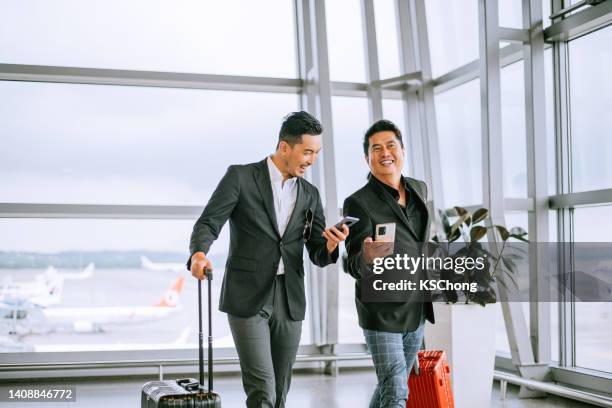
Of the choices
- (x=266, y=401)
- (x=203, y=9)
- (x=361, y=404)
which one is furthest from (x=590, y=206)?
(x=203, y=9)

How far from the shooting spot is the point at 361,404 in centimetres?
509

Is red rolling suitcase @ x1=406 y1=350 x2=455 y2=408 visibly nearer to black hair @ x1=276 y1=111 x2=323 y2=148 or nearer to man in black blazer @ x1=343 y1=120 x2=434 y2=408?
man in black blazer @ x1=343 y1=120 x2=434 y2=408

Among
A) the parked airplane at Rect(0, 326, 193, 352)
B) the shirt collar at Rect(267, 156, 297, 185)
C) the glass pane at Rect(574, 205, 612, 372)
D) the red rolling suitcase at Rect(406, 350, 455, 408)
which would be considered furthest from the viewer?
the parked airplane at Rect(0, 326, 193, 352)

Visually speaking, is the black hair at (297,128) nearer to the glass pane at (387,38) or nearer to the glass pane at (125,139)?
the glass pane at (125,139)

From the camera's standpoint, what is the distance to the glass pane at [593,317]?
194 inches

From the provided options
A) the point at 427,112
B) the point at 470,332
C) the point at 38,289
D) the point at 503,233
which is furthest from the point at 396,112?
the point at 38,289

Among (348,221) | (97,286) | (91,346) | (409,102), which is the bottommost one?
(91,346)

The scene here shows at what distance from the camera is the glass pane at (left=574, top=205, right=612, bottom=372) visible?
4938mm

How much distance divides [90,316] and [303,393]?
A: 84.2 inches

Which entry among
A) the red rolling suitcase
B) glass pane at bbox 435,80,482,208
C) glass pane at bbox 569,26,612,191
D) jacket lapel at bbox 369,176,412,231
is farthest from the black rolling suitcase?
glass pane at bbox 435,80,482,208

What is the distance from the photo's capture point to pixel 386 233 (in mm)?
2943

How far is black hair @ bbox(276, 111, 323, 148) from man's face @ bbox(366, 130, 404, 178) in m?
0.31

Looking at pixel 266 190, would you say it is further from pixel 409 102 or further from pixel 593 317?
pixel 409 102

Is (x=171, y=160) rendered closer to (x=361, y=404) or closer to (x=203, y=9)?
(x=203, y=9)
